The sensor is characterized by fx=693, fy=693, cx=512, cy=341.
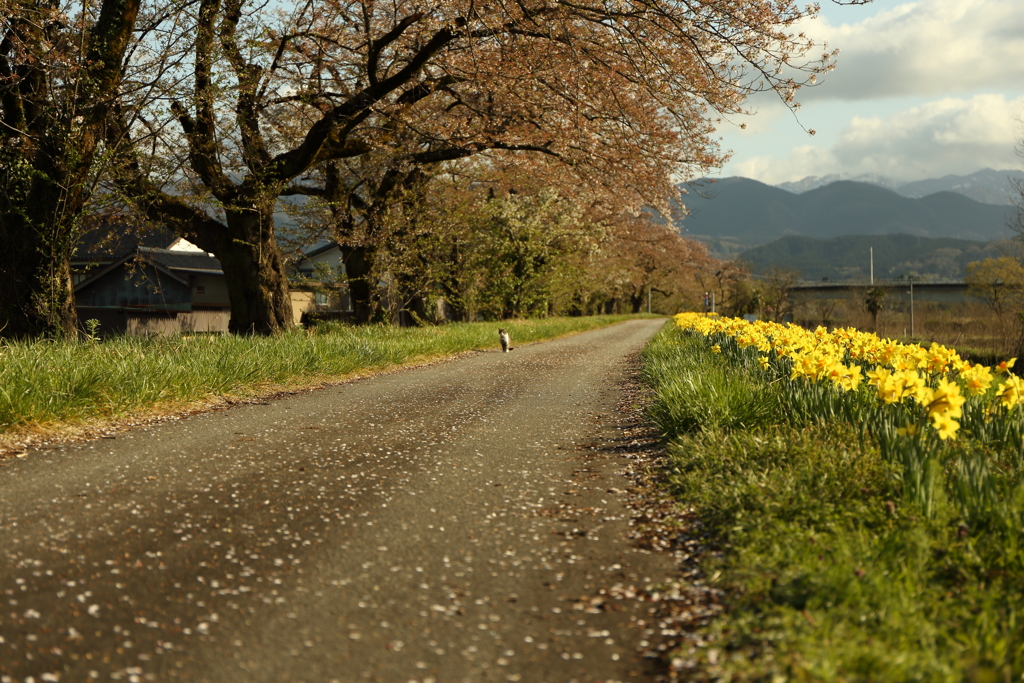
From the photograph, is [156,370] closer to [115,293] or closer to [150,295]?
[150,295]

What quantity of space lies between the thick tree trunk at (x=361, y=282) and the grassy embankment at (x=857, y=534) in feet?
48.7

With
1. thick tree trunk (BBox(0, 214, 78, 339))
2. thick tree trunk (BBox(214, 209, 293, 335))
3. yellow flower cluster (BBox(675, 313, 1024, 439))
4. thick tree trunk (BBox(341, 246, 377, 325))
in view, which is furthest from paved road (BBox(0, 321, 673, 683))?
thick tree trunk (BBox(341, 246, 377, 325))

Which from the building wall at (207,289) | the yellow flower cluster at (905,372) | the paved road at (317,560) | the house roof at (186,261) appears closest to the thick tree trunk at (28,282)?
the paved road at (317,560)

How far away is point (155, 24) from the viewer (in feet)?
38.1

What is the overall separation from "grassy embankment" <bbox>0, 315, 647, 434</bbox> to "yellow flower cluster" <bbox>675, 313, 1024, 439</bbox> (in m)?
6.27

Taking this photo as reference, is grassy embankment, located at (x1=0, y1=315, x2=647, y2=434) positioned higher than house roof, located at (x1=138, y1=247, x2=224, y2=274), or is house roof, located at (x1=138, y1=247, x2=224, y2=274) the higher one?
house roof, located at (x1=138, y1=247, x2=224, y2=274)

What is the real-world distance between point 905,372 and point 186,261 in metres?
39.6

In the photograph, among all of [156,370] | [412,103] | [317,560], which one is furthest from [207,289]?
[317,560]

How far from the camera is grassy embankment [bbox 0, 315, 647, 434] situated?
6.22 m

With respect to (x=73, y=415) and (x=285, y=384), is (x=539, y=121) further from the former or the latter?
(x=73, y=415)

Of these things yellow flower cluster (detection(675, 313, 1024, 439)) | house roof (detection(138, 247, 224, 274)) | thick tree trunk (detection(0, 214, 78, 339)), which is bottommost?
yellow flower cluster (detection(675, 313, 1024, 439))

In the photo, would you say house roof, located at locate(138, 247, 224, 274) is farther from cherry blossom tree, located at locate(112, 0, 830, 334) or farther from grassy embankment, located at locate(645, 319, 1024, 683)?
grassy embankment, located at locate(645, 319, 1024, 683)

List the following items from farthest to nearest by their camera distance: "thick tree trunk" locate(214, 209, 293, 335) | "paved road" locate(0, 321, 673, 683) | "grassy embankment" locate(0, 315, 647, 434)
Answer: "thick tree trunk" locate(214, 209, 293, 335)
"grassy embankment" locate(0, 315, 647, 434)
"paved road" locate(0, 321, 673, 683)

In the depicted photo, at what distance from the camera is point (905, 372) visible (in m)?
4.86
